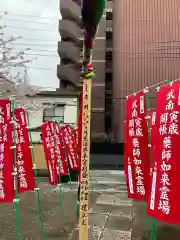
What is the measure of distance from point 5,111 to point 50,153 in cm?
439

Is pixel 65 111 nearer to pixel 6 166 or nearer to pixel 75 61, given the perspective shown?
pixel 6 166

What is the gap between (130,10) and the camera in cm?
2588

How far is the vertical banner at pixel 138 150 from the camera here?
6176 millimetres

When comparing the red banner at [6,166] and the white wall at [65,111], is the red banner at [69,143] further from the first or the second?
the red banner at [6,166]

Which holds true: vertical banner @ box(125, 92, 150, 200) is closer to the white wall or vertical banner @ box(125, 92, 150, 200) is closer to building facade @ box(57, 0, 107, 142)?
the white wall

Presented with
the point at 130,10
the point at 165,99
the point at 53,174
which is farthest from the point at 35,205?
the point at 130,10

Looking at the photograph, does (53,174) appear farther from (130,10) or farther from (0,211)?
(130,10)

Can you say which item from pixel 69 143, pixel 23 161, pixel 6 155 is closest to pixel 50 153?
pixel 69 143

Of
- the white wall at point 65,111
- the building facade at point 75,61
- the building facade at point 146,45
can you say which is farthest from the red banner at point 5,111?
the building facade at point 75,61

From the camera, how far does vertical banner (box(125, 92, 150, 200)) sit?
20.3 feet

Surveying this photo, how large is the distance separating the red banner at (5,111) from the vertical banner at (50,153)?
164 inches

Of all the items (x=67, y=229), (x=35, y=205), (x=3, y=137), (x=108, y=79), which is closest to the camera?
(x=3, y=137)

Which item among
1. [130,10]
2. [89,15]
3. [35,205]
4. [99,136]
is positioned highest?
[130,10]

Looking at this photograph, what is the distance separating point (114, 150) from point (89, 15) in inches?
870
